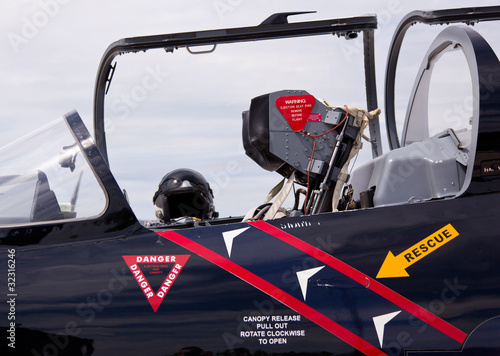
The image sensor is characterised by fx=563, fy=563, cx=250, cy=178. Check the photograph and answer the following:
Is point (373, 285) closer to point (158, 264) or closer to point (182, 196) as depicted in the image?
point (158, 264)

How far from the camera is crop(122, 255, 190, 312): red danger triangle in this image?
2697 millimetres

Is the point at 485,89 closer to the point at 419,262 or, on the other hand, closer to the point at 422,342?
the point at 419,262

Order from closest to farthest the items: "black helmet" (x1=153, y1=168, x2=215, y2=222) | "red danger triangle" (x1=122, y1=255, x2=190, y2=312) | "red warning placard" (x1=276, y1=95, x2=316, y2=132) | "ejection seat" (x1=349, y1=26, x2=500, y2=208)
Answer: "red danger triangle" (x1=122, y1=255, x2=190, y2=312), "ejection seat" (x1=349, y1=26, x2=500, y2=208), "red warning placard" (x1=276, y1=95, x2=316, y2=132), "black helmet" (x1=153, y1=168, x2=215, y2=222)

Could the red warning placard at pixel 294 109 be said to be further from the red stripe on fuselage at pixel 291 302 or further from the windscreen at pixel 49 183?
the windscreen at pixel 49 183

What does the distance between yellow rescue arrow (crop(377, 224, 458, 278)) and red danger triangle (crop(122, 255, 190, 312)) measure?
986mm

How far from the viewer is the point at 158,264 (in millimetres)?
2746

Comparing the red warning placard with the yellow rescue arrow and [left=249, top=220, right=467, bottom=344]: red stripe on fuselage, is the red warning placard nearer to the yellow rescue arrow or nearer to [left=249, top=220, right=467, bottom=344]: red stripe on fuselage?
[left=249, top=220, right=467, bottom=344]: red stripe on fuselage

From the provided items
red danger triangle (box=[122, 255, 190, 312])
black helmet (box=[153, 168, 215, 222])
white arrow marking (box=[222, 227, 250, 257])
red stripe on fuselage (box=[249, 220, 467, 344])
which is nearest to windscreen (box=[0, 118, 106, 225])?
red danger triangle (box=[122, 255, 190, 312])

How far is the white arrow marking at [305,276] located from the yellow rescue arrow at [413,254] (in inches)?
12.5

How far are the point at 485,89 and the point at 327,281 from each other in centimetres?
127

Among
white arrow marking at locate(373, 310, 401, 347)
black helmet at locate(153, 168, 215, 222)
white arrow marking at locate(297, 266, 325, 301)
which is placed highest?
black helmet at locate(153, 168, 215, 222)

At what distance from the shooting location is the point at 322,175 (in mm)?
3375

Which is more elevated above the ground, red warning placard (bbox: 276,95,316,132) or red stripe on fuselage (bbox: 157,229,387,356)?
red warning placard (bbox: 276,95,316,132)

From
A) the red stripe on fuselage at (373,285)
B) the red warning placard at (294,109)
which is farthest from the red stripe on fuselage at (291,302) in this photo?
the red warning placard at (294,109)
